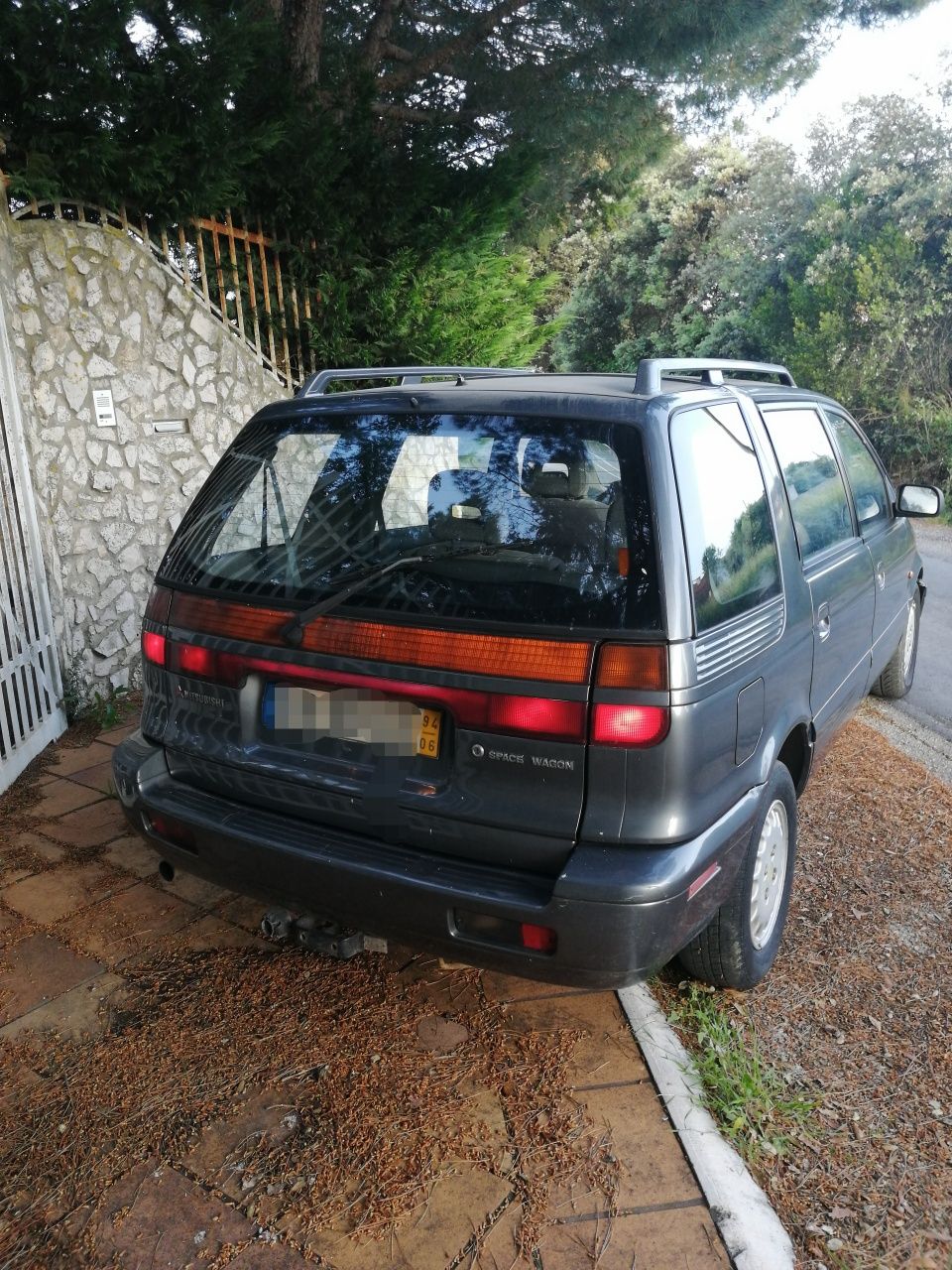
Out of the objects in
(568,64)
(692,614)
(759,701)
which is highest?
(568,64)

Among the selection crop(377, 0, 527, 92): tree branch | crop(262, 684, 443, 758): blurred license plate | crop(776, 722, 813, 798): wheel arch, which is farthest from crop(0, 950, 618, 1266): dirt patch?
crop(377, 0, 527, 92): tree branch

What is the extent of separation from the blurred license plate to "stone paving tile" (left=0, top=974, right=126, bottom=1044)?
1.07 m

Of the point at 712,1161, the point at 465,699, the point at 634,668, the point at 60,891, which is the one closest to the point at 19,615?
the point at 60,891

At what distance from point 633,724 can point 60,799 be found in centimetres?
335

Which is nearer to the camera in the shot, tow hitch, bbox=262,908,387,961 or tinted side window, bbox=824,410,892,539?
tow hitch, bbox=262,908,387,961

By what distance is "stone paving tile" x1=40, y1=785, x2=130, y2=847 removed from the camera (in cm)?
411

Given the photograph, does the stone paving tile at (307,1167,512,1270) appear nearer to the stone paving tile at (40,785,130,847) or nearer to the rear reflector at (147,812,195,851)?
the rear reflector at (147,812,195,851)

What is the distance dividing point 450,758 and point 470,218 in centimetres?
672

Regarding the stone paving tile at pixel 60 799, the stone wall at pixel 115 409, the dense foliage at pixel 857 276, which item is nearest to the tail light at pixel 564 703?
the stone paving tile at pixel 60 799

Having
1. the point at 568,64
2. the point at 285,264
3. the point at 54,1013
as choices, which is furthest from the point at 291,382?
the point at 54,1013

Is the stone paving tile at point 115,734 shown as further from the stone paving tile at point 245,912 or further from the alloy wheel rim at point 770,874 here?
the alloy wheel rim at point 770,874

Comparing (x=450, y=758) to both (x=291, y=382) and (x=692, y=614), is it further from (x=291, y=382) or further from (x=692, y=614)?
(x=291, y=382)

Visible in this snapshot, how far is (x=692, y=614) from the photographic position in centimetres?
231

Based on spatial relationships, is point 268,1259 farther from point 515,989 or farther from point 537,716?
point 537,716
